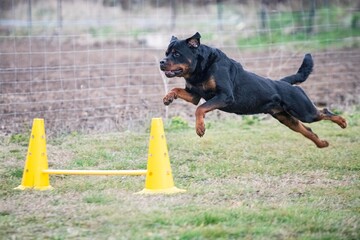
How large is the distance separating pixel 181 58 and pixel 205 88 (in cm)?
37

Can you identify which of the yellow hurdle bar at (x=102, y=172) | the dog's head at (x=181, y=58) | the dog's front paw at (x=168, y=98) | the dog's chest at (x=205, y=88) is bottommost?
the yellow hurdle bar at (x=102, y=172)

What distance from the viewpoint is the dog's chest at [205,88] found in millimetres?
6512

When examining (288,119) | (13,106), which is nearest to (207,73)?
(288,119)

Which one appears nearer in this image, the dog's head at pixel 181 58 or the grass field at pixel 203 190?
the grass field at pixel 203 190

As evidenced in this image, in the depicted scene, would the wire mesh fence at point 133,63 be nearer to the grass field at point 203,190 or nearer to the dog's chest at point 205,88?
the grass field at point 203,190

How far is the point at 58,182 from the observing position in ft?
20.8

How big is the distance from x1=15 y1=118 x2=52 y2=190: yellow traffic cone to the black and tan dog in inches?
45.8

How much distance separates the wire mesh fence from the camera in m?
9.79

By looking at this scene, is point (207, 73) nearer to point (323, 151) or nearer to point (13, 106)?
point (323, 151)

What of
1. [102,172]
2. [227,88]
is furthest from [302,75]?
[102,172]

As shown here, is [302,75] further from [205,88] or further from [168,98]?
[168,98]

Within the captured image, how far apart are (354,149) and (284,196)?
2.56 metres

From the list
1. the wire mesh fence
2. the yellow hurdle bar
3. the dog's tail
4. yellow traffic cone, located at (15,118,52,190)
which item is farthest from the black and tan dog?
the wire mesh fence

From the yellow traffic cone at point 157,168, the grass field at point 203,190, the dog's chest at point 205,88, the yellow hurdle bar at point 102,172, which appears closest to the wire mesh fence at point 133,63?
the grass field at point 203,190
